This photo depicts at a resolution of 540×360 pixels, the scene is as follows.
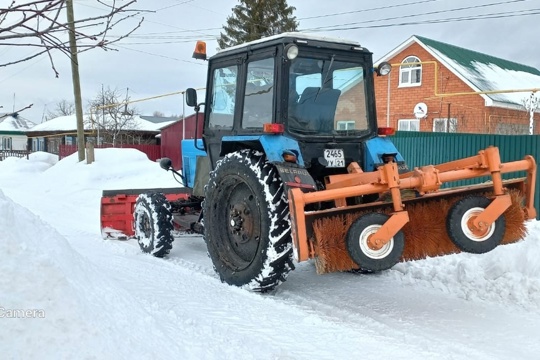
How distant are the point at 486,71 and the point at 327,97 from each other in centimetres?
1915

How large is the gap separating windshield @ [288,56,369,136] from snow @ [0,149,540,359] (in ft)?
5.43

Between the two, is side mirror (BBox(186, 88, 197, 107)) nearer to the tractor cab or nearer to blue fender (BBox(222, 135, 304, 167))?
the tractor cab

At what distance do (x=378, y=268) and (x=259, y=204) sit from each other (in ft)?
4.16

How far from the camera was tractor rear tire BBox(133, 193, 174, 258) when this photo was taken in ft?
22.1

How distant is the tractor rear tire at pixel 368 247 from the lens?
4.23m

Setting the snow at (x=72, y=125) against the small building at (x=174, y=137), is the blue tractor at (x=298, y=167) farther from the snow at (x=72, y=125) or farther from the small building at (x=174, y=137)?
the snow at (x=72, y=125)

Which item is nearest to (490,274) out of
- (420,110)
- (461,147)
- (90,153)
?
(461,147)

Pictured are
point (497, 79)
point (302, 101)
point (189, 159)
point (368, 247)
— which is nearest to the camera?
point (368, 247)

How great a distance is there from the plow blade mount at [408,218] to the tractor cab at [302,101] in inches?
29.9

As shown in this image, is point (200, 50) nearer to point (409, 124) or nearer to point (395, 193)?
point (395, 193)

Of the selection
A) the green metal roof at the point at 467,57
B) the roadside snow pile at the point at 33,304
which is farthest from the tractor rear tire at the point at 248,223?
the green metal roof at the point at 467,57

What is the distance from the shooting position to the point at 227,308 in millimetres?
4707

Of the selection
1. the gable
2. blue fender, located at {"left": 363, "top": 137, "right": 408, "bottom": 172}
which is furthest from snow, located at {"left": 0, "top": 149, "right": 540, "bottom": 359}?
the gable

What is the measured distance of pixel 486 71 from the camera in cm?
2238
